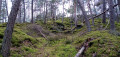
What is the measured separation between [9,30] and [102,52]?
4362 mm

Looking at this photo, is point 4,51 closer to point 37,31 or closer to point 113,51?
A: point 113,51

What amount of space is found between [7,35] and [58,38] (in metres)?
6.47

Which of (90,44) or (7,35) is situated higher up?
(7,35)

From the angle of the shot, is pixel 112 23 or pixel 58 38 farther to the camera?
pixel 58 38

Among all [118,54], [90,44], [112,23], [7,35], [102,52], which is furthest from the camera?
[112,23]

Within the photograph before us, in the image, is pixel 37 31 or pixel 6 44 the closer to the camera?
pixel 6 44

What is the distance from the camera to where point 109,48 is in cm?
418

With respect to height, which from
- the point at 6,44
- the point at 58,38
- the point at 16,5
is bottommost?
the point at 58,38

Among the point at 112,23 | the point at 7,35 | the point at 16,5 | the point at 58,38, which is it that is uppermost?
the point at 16,5

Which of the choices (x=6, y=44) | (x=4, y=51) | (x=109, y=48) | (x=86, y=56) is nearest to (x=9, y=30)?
(x=6, y=44)

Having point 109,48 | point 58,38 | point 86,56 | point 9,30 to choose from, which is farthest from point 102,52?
point 58,38

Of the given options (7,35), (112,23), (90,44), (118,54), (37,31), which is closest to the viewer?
(118,54)

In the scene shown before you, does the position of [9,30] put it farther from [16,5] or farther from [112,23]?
[112,23]

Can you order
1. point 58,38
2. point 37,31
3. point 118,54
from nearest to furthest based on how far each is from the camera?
point 118,54
point 58,38
point 37,31
